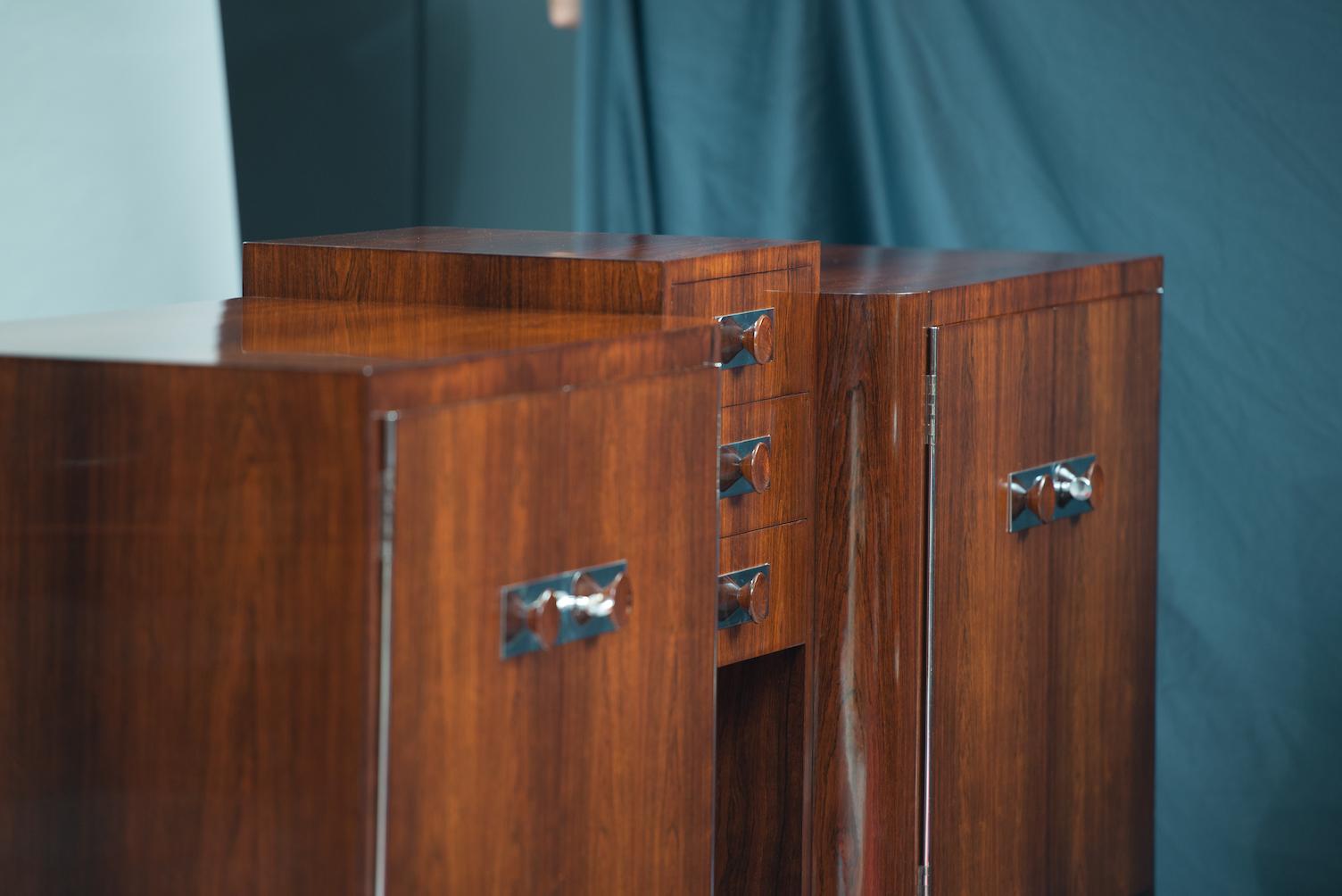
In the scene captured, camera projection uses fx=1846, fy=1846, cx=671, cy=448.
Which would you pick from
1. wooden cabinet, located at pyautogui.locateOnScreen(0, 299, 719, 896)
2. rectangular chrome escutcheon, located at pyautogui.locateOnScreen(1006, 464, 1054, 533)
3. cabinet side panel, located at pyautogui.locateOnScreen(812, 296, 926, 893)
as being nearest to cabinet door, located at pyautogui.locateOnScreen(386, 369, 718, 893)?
wooden cabinet, located at pyautogui.locateOnScreen(0, 299, 719, 896)

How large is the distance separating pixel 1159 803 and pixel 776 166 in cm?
96

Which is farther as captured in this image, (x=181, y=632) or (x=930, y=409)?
(x=930, y=409)

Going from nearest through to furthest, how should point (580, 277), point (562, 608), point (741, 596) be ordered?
point (562, 608) < point (580, 277) < point (741, 596)

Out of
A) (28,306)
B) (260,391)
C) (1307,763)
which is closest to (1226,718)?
(1307,763)

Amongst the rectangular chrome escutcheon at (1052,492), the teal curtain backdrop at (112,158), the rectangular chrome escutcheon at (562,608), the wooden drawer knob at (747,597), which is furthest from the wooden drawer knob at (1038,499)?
the teal curtain backdrop at (112,158)

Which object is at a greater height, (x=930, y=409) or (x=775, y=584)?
(x=930, y=409)

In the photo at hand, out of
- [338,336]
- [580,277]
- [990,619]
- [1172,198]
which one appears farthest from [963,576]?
[1172,198]

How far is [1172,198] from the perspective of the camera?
227cm

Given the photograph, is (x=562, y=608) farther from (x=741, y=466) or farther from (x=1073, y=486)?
(x=1073, y=486)

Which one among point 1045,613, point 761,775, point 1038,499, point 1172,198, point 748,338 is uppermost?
point 1172,198

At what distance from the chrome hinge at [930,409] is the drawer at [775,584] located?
123mm

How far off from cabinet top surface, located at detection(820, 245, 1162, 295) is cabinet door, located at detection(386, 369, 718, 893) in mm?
340

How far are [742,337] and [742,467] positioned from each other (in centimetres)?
10

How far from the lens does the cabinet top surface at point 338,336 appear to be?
1.05 m
